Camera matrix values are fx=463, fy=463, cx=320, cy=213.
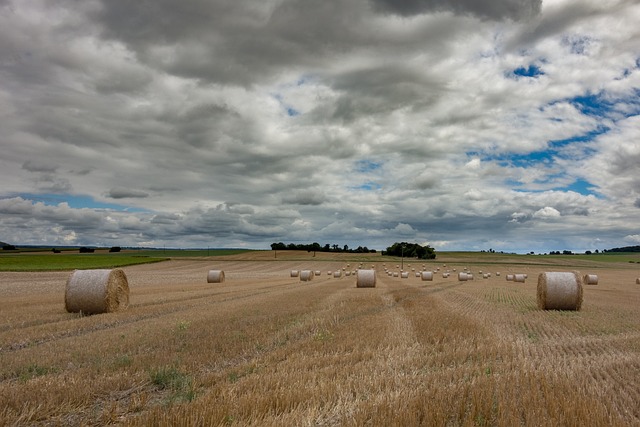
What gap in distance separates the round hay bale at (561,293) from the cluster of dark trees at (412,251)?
309ft

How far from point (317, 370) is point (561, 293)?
15.7 meters

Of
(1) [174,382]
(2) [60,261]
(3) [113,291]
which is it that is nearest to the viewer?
(1) [174,382]

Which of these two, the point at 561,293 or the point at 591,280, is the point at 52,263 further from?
the point at 591,280

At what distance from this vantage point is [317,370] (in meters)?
8.00

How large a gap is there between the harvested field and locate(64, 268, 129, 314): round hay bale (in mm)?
1969

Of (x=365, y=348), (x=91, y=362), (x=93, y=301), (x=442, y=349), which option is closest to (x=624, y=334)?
(x=442, y=349)

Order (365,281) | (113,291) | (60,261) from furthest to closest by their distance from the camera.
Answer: (60,261)
(365,281)
(113,291)

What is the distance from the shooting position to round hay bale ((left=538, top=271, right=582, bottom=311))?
64.5 ft

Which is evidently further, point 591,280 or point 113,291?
point 591,280

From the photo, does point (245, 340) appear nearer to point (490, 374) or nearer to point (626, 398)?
point (490, 374)

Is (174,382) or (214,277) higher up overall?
(174,382)

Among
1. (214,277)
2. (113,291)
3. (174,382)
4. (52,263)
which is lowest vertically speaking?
(214,277)

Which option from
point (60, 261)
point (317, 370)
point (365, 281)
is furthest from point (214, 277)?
point (60, 261)

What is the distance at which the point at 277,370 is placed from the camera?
8.03m
